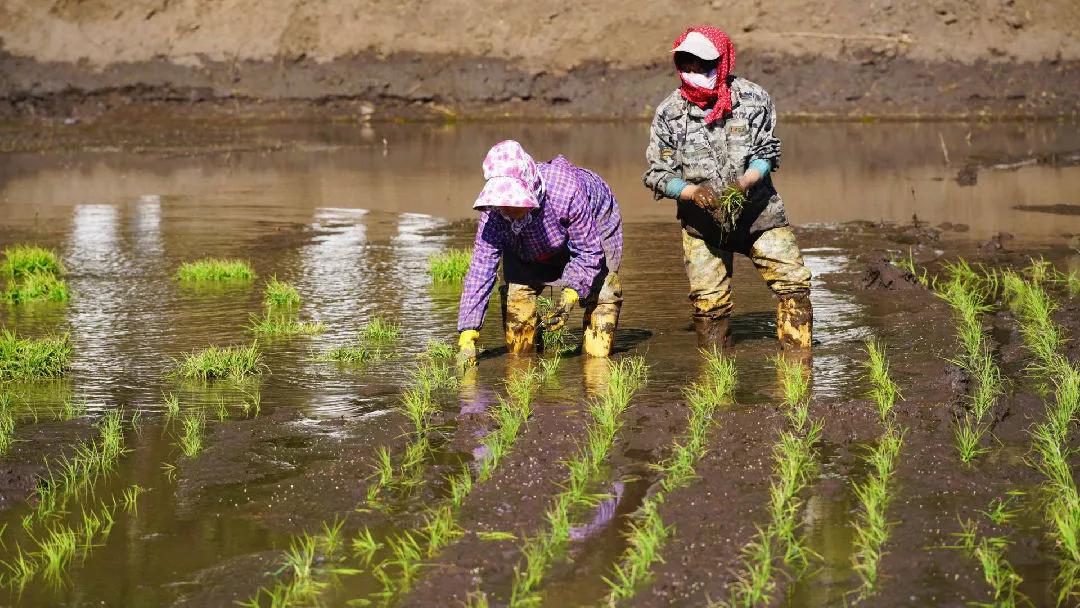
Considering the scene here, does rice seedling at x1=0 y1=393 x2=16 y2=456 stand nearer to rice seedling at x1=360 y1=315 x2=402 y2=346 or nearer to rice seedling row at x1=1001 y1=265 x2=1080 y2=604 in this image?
rice seedling at x1=360 y1=315 x2=402 y2=346

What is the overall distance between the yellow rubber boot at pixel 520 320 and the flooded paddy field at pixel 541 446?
104 millimetres

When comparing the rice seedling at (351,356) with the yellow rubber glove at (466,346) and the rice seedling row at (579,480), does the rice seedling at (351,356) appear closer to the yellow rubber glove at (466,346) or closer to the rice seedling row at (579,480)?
the yellow rubber glove at (466,346)

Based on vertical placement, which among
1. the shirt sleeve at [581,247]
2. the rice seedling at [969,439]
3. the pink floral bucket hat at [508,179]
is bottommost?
the rice seedling at [969,439]

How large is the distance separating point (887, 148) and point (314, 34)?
1086 centimetres

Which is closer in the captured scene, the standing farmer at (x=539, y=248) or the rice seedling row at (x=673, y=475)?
the rice seedling row at (x=673, y=475)

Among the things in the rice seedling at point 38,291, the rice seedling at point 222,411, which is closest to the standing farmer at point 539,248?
the rice seedling at point 222,411

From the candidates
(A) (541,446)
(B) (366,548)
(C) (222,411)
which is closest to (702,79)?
(A) (541,446)

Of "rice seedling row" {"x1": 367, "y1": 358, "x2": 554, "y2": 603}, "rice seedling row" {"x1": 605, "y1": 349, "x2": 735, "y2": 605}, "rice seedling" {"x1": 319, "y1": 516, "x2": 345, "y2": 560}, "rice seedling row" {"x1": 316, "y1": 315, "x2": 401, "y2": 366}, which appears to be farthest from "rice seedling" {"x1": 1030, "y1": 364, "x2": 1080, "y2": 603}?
"rice seedling row" {"x1": 316, "y1": 315, "x2": 401, "y2": 366}

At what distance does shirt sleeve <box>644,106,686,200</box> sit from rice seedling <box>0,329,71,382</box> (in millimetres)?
2924

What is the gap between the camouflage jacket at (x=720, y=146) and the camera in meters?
6.42

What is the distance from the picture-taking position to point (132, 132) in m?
22.0

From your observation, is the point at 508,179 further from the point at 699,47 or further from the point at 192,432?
the point at 192,432

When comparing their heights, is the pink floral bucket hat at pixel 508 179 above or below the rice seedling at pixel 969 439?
above

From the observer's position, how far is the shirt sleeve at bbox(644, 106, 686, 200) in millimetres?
6488
